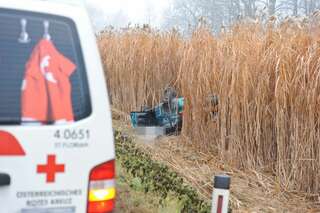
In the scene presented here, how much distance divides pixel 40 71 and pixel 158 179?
362 cm

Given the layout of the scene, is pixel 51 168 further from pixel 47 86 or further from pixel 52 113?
pixel 47 86

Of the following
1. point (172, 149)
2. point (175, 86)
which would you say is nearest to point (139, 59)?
point (175, 86)

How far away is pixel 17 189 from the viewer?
239cm

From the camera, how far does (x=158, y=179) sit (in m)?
5.91

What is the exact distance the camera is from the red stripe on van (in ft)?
7.66

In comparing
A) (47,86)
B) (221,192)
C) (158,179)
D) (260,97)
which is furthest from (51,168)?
(260,97)

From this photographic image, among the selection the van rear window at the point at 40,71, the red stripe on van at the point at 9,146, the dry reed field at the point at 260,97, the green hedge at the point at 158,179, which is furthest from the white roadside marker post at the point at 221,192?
the dry reed field at the point at 260,97

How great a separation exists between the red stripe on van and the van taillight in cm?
37

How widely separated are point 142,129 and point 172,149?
1244 millimetres

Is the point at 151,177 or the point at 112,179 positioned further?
the point at 151,177

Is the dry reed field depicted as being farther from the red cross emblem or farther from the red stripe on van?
the red stripe on van

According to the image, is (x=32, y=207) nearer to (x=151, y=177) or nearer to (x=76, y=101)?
(x=76, y=101)

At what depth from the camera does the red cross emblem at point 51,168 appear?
2.42 m

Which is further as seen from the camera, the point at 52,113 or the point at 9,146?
the point at 52,113
